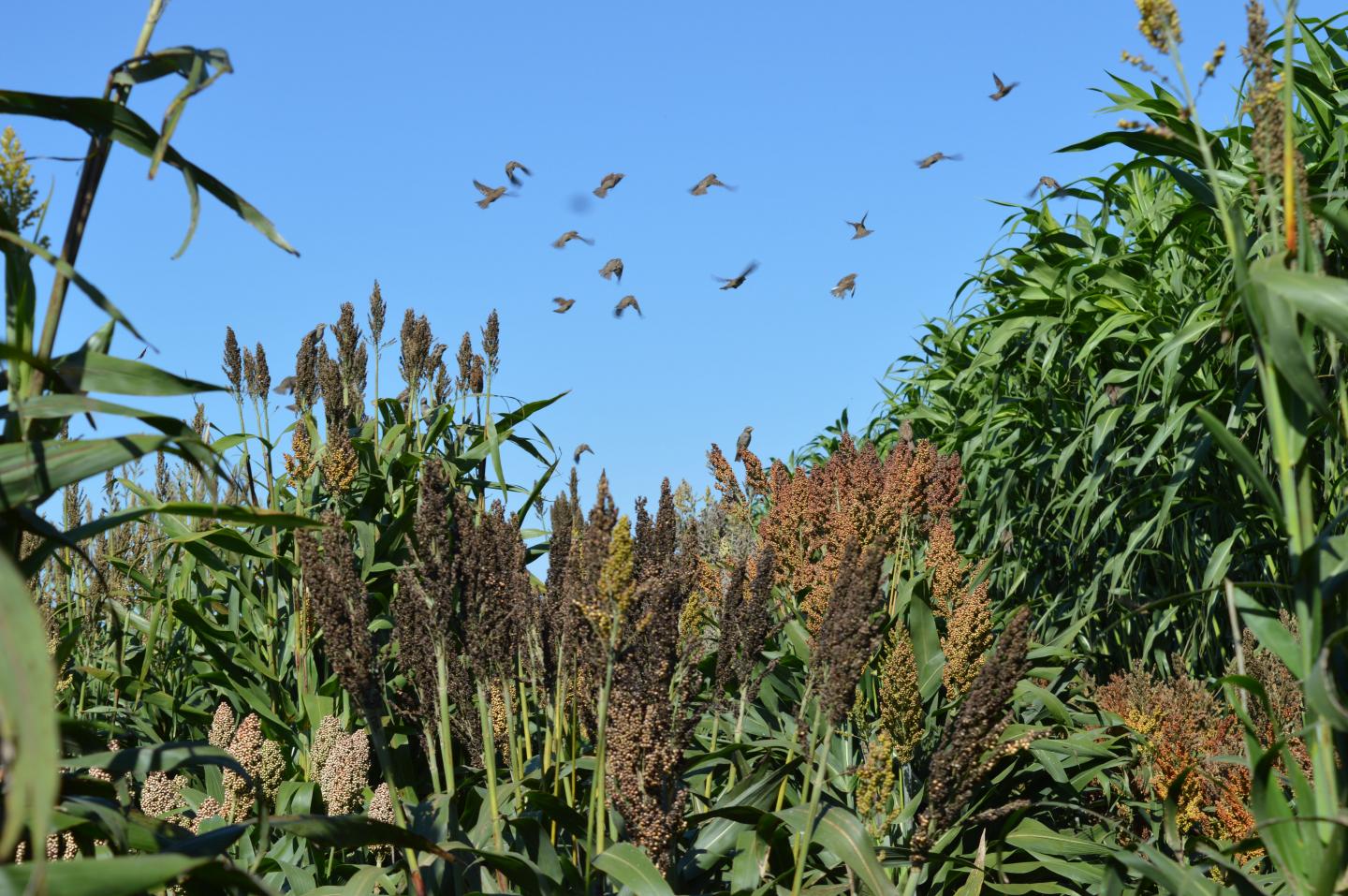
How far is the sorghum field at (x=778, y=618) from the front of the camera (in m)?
1.68

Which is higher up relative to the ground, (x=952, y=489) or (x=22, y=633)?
(x=952, y=489)

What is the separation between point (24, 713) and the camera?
0.92 meters

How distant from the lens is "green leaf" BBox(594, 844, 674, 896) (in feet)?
6.89

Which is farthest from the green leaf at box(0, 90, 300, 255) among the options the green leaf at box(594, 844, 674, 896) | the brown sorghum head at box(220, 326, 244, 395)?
the brown sorghum head at box(220, 326, 244, 395)

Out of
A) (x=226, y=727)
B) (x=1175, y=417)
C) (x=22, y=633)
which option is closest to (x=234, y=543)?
(x=226, y=727)

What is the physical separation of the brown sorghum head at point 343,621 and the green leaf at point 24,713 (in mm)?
1121

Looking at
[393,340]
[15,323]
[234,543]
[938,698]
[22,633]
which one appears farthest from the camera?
[393,340]

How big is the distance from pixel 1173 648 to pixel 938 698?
1.11 meters

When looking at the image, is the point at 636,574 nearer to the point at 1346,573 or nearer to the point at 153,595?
the point at 1346,573

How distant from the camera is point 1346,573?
1802 millimetres

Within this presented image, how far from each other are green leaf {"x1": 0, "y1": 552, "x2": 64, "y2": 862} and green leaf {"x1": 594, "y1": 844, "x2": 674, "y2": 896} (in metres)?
1.31

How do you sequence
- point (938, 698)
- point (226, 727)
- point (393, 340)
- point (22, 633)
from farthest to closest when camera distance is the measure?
point (393, 340), point (938, 698), point (226, 727), point (22, 633)

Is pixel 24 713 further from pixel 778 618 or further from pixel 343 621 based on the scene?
pixel 778 618

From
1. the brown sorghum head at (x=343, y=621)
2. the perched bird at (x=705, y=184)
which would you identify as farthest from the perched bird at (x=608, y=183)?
the brown sorghum head at (x=343, y=621)
